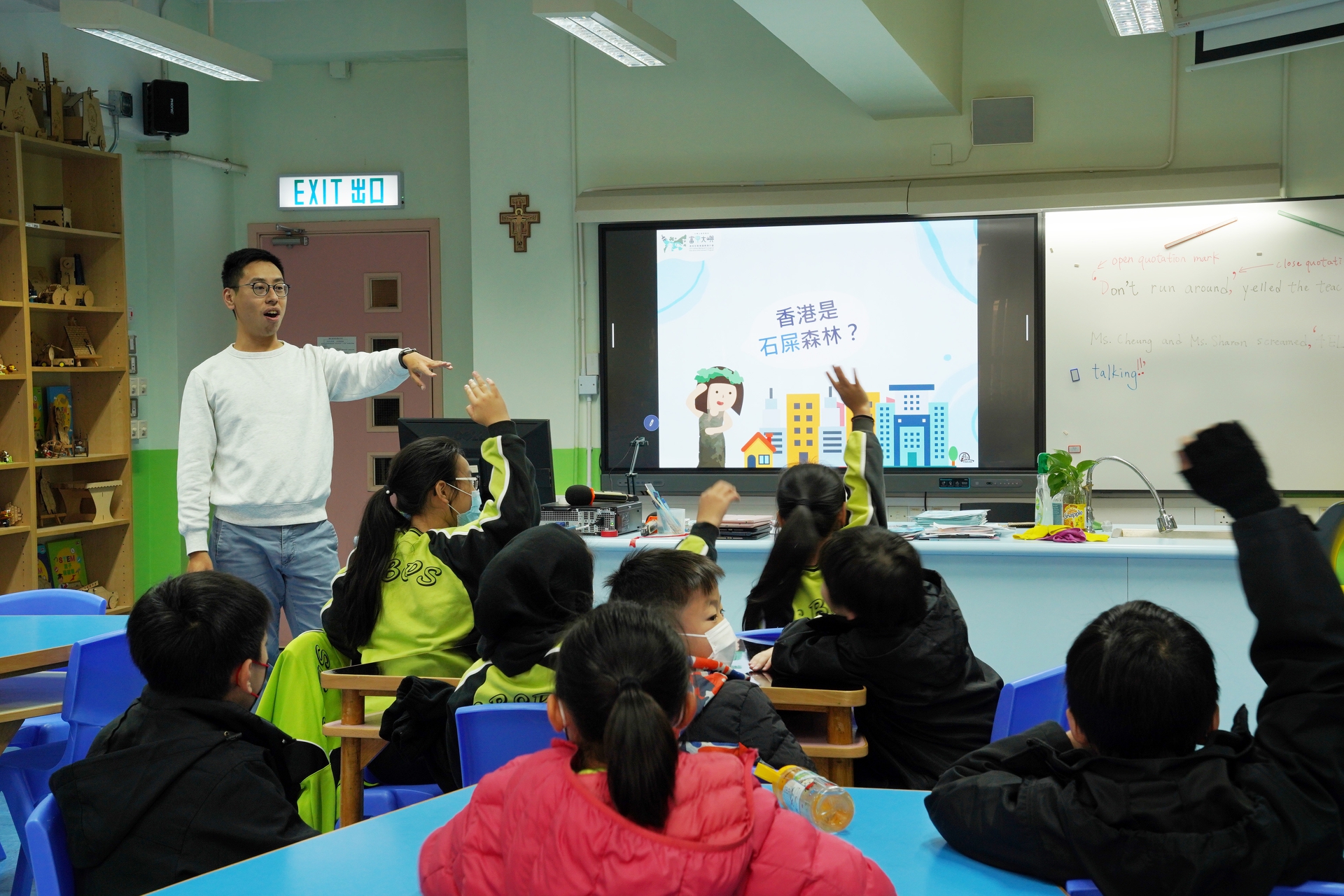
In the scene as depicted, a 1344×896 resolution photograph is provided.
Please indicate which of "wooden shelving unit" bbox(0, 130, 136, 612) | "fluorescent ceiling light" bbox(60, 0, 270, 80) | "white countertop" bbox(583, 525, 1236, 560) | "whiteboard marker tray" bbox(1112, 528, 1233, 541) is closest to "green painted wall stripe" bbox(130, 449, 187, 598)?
"wooden shelving unit" bbox(0, 130, 136, 612)

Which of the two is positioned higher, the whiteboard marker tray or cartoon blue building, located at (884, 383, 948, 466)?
cartoon blue building, located at (884, 383, 948, 466)

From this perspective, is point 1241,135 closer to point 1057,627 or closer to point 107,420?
point 1057,627

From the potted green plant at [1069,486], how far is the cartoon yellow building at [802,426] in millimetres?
1670

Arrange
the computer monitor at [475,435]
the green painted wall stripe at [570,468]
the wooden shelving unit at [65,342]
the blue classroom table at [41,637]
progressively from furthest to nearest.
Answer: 1. the green painted wall stripe at [570,468]
2. the wooden shelving unit at [65,342]
3. the computer monitor at [475,435]
4. the blue classroom table at [41,637]

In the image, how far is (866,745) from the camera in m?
1.99

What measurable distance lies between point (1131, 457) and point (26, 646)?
14.9 feet

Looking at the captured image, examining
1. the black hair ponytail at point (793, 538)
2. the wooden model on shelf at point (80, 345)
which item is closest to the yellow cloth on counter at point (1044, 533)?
the black hair ponytail at point (793, 538)

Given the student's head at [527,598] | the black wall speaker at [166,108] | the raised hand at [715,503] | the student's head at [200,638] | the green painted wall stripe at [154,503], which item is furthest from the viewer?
the green painted wall stripe at [154,503]

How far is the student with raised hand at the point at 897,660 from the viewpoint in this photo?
1.98m

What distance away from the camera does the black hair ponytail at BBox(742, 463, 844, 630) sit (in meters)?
2.72

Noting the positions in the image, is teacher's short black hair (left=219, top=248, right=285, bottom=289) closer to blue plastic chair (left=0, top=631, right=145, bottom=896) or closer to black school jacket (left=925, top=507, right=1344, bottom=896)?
blue plastic chair (left=0, top=631, right=145, bottom=896)

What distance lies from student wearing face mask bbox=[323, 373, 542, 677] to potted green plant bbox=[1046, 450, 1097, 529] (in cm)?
228

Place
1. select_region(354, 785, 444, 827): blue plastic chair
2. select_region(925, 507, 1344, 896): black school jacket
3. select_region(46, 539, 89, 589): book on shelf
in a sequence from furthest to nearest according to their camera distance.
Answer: select_region(46, 539, 89, 589): book on shelf, select_region(354, 785, 444, 827): blue plastic chair, select_region(925, 507, 1344, 896): black school jacket

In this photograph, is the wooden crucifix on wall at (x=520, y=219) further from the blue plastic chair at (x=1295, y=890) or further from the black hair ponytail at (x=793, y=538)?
the blue plastic chair at (x=1295, y=890)
